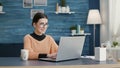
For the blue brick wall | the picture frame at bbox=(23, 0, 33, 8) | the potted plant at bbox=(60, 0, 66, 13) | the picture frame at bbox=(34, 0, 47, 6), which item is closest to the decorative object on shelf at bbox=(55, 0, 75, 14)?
the potted plant at bbox=(60, 0, 66, 13)

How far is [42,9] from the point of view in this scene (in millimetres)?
5910

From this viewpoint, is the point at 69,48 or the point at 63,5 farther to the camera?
the point at 63,5

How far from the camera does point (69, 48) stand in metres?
2.50

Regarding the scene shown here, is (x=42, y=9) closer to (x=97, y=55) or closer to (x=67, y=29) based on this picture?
(x=67, y=29)

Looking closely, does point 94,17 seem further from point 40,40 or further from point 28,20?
point 40,40

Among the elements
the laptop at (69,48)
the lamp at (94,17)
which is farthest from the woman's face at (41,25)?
the lamp at (94,17)

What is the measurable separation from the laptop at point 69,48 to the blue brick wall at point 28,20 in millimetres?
3248

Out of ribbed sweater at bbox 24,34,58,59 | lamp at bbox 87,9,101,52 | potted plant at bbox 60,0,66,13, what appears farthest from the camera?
potted plant at bbox 60,0,66,13

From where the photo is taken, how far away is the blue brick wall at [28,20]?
5.81 meters

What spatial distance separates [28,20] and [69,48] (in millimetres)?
3485

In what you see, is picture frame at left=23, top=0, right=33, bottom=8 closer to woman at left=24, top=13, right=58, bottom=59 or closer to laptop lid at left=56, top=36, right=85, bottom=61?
woman at left=24, top=13, right=58, bottom=59

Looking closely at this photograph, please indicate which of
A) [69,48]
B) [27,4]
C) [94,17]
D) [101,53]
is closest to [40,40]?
[69,48]

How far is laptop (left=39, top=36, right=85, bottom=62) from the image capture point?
7.88 ft

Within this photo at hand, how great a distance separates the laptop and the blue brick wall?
325cm
